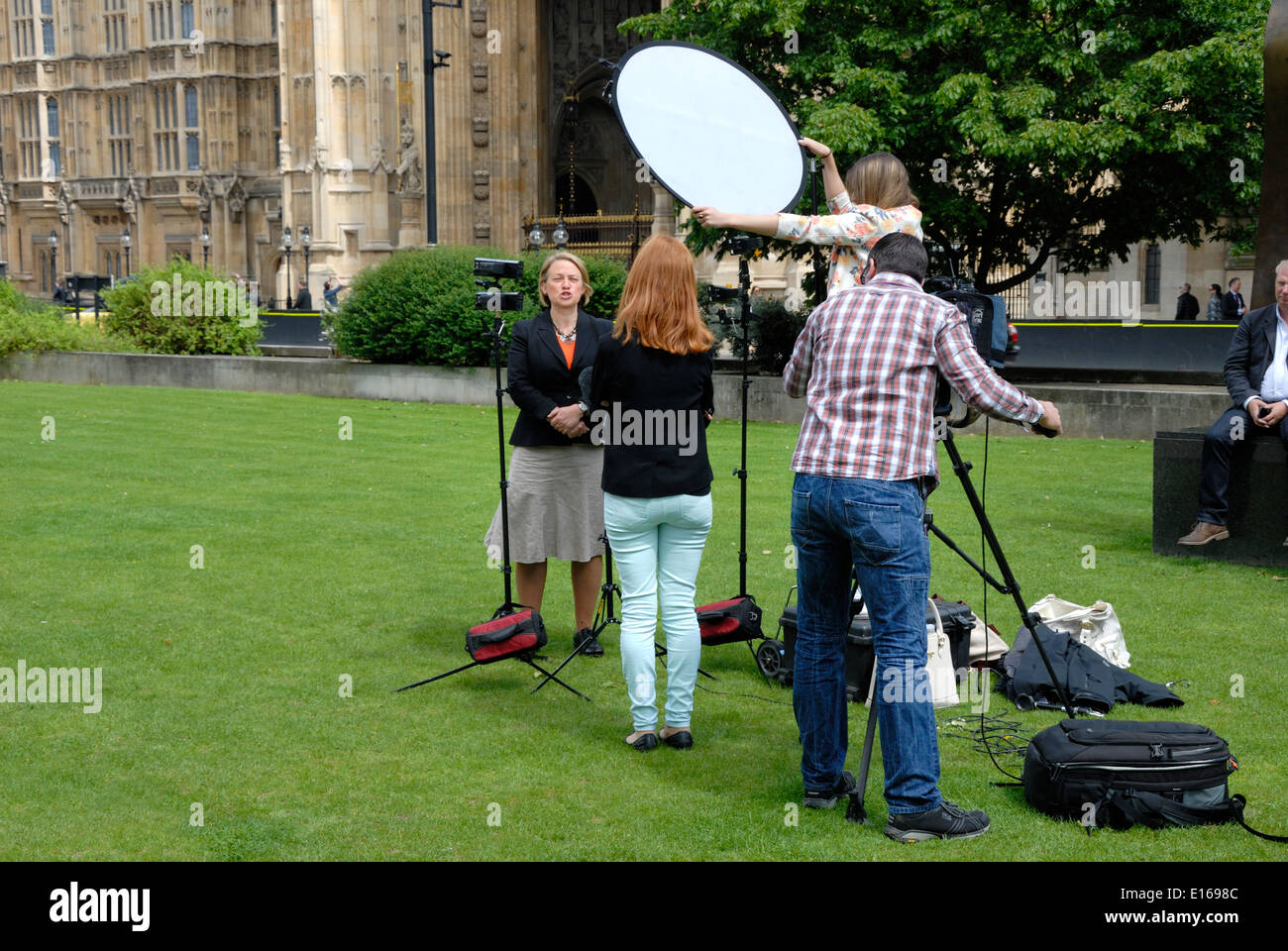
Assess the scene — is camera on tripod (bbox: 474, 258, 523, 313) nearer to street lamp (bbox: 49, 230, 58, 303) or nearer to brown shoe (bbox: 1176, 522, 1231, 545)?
brown shoe (bbox: 1176, 522, 1231, 545)

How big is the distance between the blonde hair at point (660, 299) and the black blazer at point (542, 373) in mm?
1422

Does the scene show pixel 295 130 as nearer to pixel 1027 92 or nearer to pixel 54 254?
pixel 54 254

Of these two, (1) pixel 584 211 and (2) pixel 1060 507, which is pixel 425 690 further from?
(1) pixel 584 211

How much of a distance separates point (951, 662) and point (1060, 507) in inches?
250

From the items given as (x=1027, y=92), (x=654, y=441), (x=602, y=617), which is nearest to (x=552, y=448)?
(x=602, y=617)

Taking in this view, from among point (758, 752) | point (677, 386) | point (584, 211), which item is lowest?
point (758, 752)

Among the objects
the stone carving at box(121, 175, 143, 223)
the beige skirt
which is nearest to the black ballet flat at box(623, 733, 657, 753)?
the beige skirt

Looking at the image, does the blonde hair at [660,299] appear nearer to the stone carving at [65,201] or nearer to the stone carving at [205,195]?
the stone carving at [205,195]

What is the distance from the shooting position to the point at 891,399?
5113 millimetres

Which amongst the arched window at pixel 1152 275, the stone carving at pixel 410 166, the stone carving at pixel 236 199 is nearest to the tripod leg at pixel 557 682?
the stone carving at pixel 410 166

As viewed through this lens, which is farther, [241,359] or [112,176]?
[112,176]

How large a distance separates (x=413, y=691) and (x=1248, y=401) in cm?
651
